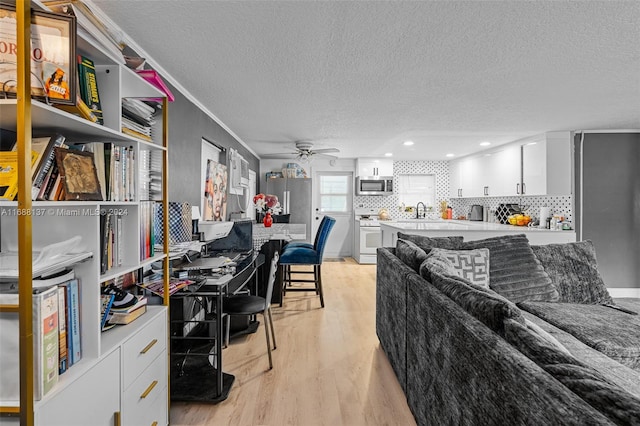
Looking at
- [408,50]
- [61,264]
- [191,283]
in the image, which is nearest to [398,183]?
[408,50]

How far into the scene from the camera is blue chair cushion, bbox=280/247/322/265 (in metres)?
3.96

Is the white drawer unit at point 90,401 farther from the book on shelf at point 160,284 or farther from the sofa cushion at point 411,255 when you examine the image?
the sofa cushion at point 411,255

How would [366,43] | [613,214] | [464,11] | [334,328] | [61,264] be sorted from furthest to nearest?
[613,214] < [334,328] < [366,43] < [464,11] < [61,264]

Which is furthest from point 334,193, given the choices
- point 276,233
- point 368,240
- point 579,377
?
point 579,377

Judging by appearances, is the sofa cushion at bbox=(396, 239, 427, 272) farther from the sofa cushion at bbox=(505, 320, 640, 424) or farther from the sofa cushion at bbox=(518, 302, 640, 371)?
the sofa cushion at bbox=(505, 320, 640, 424)

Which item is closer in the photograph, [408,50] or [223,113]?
[408,50]

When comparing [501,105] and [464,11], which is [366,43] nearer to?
[464,11]

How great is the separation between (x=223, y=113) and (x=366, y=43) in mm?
2245

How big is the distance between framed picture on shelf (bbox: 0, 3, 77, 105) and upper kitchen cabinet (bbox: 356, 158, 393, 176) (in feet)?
21.1

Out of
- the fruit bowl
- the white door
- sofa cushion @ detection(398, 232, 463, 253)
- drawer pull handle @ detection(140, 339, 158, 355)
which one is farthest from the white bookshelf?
the white door

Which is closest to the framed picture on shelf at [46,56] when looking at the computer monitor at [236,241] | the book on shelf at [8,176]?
the book on shelf at [8,176]

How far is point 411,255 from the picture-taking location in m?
2.36

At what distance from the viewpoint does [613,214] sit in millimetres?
4812

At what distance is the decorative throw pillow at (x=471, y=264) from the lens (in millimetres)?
2547
